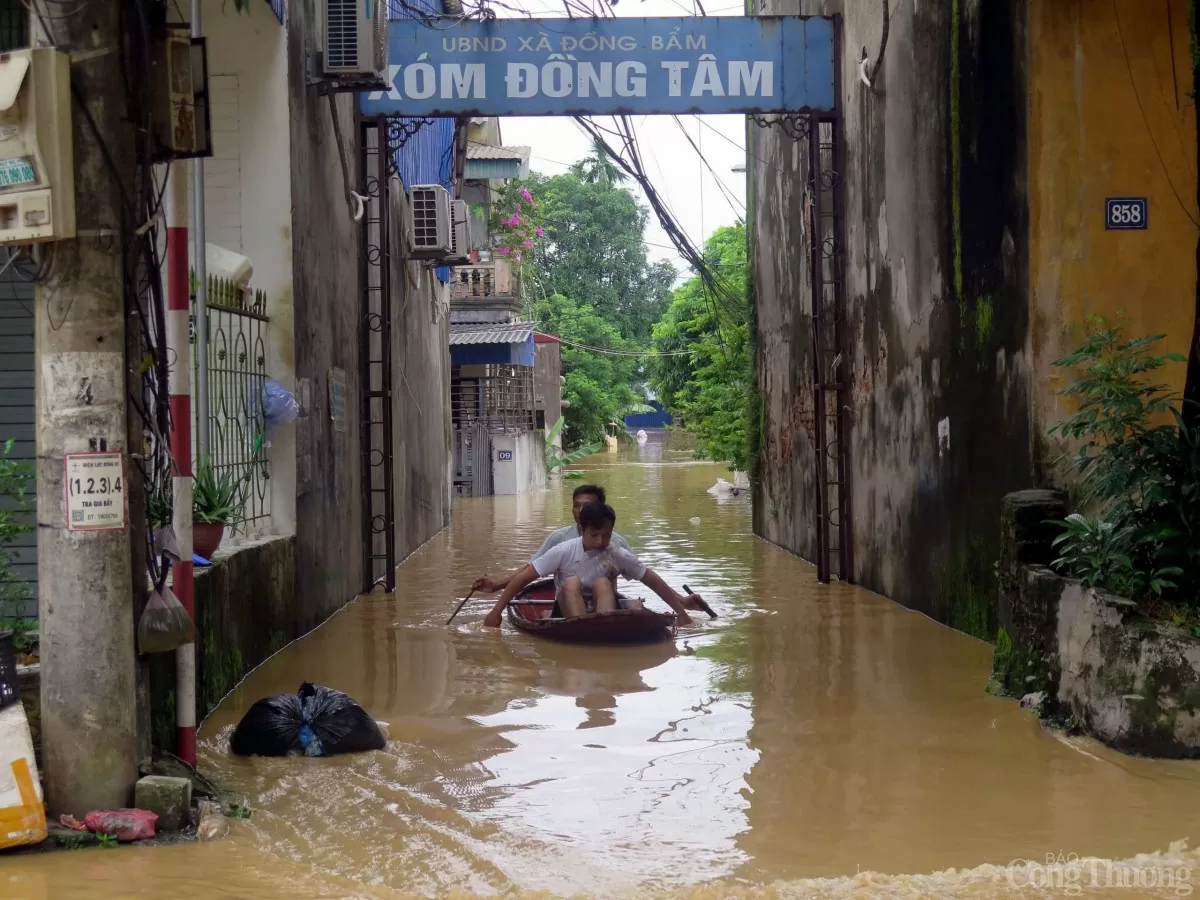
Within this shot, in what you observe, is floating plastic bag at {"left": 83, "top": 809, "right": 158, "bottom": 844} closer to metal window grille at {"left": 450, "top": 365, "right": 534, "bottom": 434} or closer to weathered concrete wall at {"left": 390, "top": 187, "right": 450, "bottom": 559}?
weathered concrete wall at {"left": 390, "top": 187, "right": 450, "bottom": 559}

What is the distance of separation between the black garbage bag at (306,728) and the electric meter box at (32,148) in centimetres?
254

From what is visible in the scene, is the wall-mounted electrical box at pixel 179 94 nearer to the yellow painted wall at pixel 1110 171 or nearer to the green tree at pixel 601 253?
the yellow painted wall at pixel 1110 171

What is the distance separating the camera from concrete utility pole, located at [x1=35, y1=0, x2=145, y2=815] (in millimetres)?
4648

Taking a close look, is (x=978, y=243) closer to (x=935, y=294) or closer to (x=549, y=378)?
(x=935, y=294)

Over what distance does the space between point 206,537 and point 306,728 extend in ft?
5.34

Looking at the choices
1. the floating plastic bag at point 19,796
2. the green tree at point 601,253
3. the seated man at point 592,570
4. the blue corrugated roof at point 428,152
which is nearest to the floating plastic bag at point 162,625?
the floating plastic bag at point 19,796

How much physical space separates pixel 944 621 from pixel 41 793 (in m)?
6.68

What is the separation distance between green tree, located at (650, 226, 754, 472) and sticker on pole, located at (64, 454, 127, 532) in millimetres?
13510

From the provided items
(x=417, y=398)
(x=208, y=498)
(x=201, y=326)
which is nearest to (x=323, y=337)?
(x=201, y=326)

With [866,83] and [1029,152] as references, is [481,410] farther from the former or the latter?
[1029,152]

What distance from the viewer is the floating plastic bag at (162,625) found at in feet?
15.6

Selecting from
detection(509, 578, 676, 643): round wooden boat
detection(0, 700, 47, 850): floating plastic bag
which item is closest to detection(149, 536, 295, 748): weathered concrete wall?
detection(0, 700, 47, 850): floating plastic bag

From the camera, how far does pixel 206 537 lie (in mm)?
7141

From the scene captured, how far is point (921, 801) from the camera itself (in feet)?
17.0
